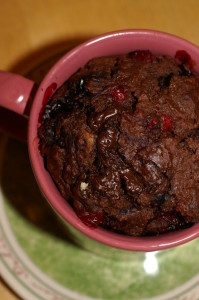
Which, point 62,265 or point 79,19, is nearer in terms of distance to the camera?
point 62,265

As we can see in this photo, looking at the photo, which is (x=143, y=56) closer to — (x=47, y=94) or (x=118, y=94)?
(x=118, y=94)

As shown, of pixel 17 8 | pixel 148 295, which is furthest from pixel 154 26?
pixel 148 295

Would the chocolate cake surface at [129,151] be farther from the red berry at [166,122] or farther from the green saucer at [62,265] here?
the green saucer at [62,265]

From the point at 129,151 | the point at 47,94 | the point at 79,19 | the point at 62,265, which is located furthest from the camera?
the point at 79,19

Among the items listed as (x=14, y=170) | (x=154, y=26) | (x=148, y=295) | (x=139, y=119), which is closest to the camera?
(x=139, y=119)

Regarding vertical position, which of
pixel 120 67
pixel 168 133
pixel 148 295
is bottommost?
pixel 148 295

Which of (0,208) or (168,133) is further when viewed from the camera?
(0,208)

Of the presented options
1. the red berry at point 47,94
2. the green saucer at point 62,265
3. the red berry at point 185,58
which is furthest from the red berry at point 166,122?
the green saucer at point 62,265

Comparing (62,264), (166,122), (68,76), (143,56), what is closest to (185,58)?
(143,56)

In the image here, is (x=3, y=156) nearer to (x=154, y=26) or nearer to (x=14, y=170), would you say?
(x=14, y=170)
